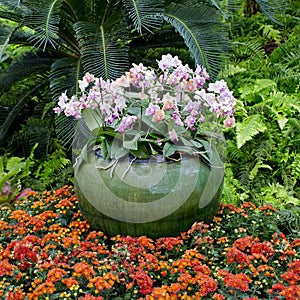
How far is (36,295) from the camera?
2039 mm

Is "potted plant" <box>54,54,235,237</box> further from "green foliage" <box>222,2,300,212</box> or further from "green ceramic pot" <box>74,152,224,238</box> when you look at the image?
"green foliage" <box>222,2,300,212</box>

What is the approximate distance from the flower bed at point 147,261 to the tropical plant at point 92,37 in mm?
869

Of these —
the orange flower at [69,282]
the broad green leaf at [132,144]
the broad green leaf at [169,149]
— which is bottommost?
the orange flower at [69,282]

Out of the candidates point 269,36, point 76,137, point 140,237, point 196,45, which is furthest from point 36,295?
point 269,36

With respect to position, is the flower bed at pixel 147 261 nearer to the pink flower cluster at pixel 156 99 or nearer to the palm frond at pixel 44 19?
the pink flower cluster at pixel 156 99

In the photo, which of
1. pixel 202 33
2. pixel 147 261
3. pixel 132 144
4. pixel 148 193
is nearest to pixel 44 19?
pixel 202 33

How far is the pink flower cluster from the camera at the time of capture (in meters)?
2.53

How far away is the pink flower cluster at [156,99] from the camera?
2525 millimetres

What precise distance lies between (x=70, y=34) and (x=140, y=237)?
193cm

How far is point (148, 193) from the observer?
2.47m

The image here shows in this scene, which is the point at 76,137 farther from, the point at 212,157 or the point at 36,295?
the point at 36,295

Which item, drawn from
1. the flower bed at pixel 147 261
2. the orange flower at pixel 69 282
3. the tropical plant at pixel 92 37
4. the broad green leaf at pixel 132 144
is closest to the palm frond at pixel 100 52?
the tropical plant at pixel 92 37

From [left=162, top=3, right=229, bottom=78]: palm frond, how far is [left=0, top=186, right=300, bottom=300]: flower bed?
104cm

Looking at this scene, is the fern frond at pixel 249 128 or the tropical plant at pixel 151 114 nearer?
the tropical plant at pixel 151 114
